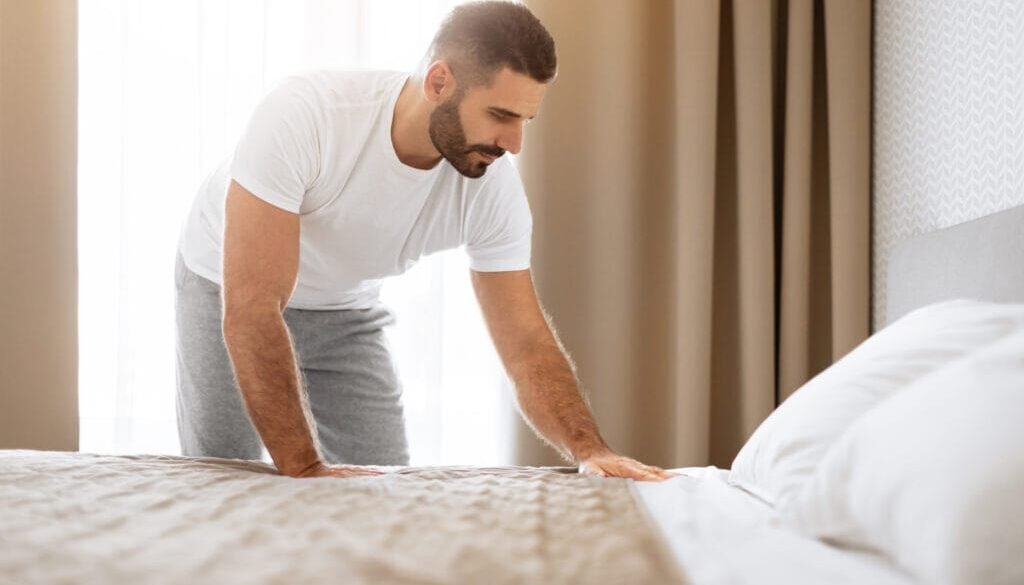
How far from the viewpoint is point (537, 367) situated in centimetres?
188

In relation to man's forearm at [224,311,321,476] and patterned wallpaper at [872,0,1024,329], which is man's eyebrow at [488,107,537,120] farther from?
patterned wallpaper at [872,0,1024,329]

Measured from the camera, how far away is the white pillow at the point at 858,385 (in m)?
1.07

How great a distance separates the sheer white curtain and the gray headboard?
1162 millimetres

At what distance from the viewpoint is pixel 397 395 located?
2.17 meters

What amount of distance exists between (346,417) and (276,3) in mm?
1355

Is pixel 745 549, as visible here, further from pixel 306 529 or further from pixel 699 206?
pixel 699 206

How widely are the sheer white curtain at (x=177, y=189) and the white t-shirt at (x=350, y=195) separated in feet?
2.47

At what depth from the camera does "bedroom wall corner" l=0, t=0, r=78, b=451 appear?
106 inches

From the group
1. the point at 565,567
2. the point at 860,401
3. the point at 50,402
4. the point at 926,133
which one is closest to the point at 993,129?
the point at 926,133

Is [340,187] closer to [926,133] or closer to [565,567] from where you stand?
[565,567]

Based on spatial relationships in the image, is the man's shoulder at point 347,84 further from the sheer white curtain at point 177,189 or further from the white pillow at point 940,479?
the white pillow at point 940,479

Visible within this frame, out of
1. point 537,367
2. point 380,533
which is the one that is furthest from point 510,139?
point 380,533

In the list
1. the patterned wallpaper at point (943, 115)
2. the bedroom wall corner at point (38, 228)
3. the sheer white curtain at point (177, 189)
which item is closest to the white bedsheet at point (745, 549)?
the patterned wallpaper at point (943, 115)

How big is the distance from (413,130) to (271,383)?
573mm
